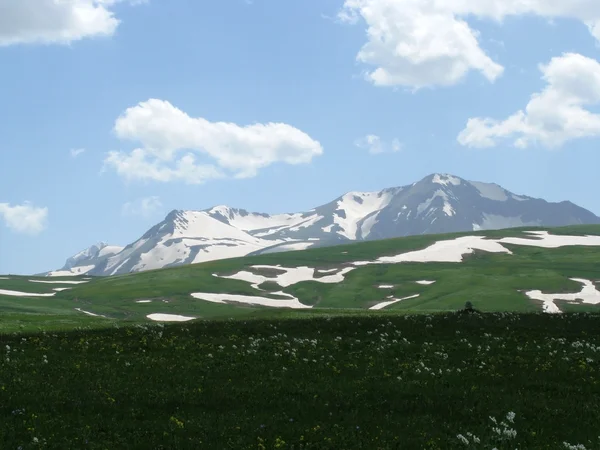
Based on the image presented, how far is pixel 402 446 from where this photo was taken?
61.4 ft

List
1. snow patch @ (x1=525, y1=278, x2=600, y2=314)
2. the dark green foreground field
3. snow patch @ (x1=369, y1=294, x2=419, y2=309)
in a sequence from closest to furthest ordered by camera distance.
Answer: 1. the dark green foreground field
2. snow patch @ (x1=525, y1=278, x2=600, y2=314)
3. snow patch @ (x1=369, y1=294, x2=419, y2=309)

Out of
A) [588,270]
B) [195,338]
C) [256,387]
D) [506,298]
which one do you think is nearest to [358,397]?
[256,387]

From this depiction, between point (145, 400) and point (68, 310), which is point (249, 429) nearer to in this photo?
point (145, 400)

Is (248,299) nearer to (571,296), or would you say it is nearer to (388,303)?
(388,303)

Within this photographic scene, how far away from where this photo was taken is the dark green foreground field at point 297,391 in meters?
19.4

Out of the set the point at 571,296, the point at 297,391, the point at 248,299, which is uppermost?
the point at 297,391

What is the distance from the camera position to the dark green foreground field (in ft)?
63.8

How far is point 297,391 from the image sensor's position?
2527 centimetres

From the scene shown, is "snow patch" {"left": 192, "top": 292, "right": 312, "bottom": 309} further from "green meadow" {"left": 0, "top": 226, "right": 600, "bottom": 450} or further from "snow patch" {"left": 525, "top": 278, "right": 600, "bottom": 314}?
"green meadow" {"left": 0, "top": 226, "right": 600, "bottom": 450}

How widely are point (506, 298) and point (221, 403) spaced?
13765 centimetres

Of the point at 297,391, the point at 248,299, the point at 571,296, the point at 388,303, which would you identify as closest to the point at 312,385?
the point at 297,391

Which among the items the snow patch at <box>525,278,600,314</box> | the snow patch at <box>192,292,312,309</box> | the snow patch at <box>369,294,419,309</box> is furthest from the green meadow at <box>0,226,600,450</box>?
the snow patch at <box>192,292,312,309</box>

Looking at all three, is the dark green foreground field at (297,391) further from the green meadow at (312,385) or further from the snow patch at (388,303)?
the snow patch at (388,303)

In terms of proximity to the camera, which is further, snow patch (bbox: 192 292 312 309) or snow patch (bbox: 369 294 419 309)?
snow patch (bbox: 192 292 312 309)
